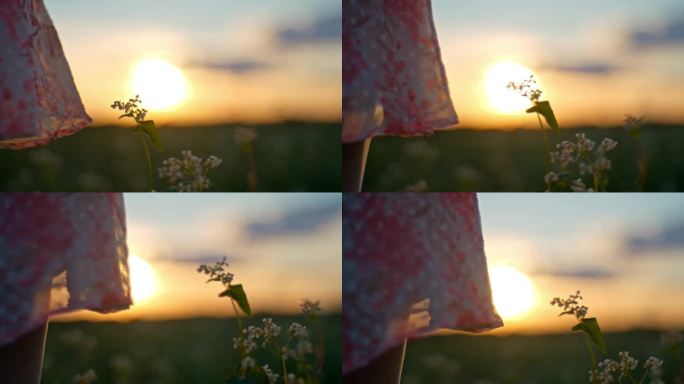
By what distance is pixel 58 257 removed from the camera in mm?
2188

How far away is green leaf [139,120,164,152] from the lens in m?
2.20

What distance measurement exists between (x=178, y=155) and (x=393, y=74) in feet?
1.59

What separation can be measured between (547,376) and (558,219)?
1.09 ft

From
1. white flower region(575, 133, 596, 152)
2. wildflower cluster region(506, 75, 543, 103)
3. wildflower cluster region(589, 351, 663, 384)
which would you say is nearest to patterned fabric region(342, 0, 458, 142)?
wildflower cluster region(506, 75, 543, 103)

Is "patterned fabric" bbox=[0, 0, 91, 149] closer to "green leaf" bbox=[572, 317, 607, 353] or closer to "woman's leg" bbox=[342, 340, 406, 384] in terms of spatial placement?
"woman's leg" bbox=[342, 340, 406, 384]

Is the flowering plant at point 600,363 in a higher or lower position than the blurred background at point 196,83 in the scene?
lower

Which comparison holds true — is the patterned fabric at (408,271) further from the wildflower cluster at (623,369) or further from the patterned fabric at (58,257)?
the patterned fabric at (58,257)

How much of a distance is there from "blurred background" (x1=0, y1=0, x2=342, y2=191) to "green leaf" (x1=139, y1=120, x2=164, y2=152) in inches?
0.5

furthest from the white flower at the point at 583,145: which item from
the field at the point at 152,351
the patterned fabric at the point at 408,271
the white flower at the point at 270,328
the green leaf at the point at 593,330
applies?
the white flower at the point at 270,328

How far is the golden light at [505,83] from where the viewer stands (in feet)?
7.19

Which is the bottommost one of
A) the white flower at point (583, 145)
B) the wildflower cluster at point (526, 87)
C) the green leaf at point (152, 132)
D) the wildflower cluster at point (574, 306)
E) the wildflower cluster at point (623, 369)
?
the wildflower cluster at point (623, 369)

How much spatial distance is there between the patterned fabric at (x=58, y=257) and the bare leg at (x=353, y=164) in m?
0.48

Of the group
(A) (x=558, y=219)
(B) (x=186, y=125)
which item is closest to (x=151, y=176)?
(B) (x=186, y=125)

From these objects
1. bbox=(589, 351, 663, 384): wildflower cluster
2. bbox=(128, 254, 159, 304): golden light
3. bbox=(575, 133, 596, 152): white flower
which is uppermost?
bbox=(575, 133, 596, 152): white flower
